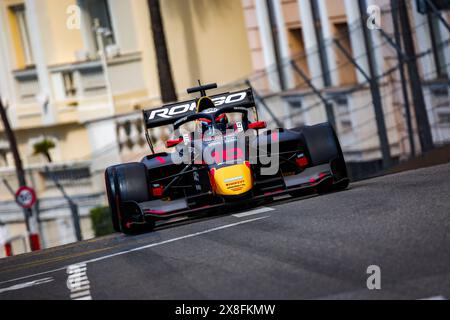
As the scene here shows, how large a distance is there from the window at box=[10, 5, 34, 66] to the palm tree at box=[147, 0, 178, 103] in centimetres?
1138

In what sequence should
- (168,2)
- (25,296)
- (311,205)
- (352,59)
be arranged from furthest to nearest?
1. (168,2)
2. (352,59)
3. (311,205)
4. (25,296)

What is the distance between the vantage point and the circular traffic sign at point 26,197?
32.6 m

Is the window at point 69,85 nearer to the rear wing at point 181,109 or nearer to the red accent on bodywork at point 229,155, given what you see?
the rear wing at point 181,109

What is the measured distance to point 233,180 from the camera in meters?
15.9

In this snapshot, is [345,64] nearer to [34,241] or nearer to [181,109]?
[181,109]

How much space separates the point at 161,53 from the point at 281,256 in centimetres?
2038

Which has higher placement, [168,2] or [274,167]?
[168,2]

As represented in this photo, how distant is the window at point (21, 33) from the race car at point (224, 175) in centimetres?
2586

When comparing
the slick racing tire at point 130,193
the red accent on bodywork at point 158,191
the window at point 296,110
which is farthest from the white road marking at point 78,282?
the window at point 296,110

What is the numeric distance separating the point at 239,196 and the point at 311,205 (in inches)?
37.2
